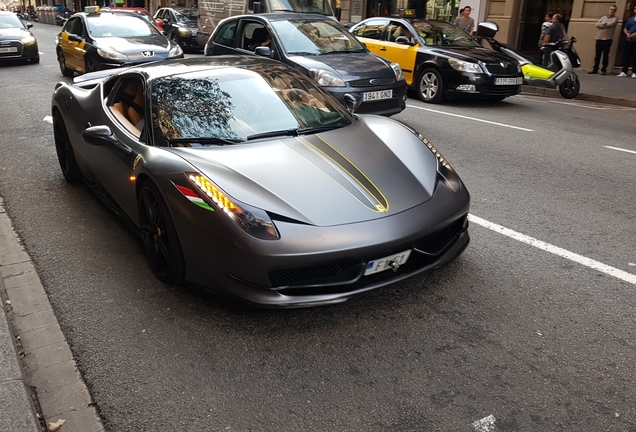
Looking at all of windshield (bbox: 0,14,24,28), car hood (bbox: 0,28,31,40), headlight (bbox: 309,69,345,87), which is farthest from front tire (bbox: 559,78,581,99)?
windshield (bbox: 0,14,24,28)

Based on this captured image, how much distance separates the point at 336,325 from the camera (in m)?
3.40

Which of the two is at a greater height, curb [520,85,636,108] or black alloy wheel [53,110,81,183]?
black alloy wheel [53,110,81,183]

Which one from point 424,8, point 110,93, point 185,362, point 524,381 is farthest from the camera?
point 424,8

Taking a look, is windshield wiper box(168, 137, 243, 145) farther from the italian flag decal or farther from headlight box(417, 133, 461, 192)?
headlight box(417, 133, 461, 192)

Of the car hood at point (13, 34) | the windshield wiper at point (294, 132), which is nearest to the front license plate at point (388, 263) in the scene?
the windshield wiper at point (294, 132)

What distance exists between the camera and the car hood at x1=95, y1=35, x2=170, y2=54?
1230 centimetres

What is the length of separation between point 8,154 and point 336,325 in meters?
5.73

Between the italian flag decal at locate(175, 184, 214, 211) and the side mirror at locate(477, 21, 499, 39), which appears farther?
the side mirror at locate(477, 21, 499, 39)

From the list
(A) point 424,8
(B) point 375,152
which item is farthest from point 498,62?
(A) point 424,8

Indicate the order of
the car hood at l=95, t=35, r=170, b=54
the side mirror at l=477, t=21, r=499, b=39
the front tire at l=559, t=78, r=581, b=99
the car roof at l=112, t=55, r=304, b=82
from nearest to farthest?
the car roof at l=112, t=55, r=304, b=82, the car hood at l=95, t=35, r=170, b=54, the front tire at l=559, t=78, r=581, b=99, the side mirror at l=477, t=21, r=499, b=39

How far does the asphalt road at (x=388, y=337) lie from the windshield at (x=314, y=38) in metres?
4.69

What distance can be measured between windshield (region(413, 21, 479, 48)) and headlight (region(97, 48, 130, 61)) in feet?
19.6

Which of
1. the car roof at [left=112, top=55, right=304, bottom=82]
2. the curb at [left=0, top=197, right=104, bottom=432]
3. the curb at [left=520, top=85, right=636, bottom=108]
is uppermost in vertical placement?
the car roof at [left=112, top=55, right=304, bottom=82]

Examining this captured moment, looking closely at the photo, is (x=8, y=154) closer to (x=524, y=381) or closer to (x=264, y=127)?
(x=264, y=127)
